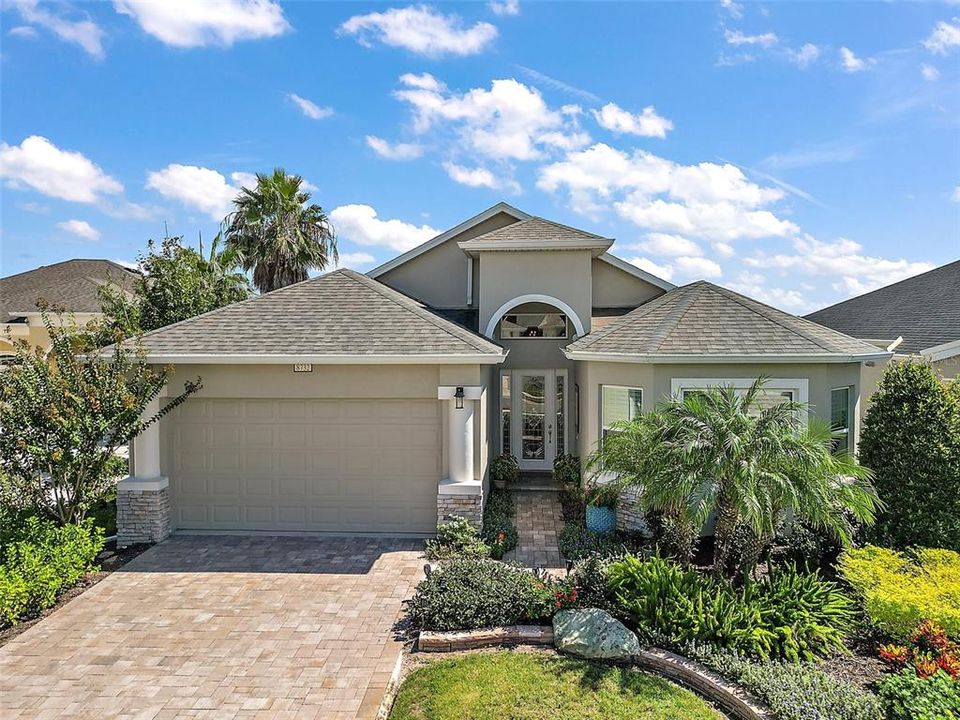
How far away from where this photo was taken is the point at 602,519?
32.8ft

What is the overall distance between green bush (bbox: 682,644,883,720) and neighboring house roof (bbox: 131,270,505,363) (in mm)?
5581

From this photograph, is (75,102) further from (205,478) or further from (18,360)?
(205,478)

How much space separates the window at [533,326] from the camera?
1442 centimetres

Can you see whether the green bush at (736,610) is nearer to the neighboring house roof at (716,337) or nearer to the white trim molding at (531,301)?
the neighboring house roof at (716,337)

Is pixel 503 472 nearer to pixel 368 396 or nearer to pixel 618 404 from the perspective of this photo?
pixel 618 404

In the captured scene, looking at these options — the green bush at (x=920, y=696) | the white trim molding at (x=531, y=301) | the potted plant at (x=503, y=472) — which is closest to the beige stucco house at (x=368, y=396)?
the white trim molding at (x=531, y=301)

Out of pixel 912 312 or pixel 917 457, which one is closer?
pixel 917 457

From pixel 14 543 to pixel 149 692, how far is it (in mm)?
4018

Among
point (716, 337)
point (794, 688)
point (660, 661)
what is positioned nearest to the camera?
point (794, 688)

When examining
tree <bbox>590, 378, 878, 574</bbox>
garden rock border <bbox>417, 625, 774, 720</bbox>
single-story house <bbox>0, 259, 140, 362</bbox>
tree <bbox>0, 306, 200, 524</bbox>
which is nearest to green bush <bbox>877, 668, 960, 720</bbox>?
garden rock border <bbox>417, 625, 774, 720</bbox>

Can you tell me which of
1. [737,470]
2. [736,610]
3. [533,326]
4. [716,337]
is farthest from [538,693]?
[533,326]

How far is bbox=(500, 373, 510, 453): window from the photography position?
14.6m

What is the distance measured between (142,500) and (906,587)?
464 inches

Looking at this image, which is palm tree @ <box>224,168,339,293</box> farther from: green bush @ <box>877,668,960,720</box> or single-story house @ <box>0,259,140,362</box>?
green bush @ <box>877,668,960,720</box>
